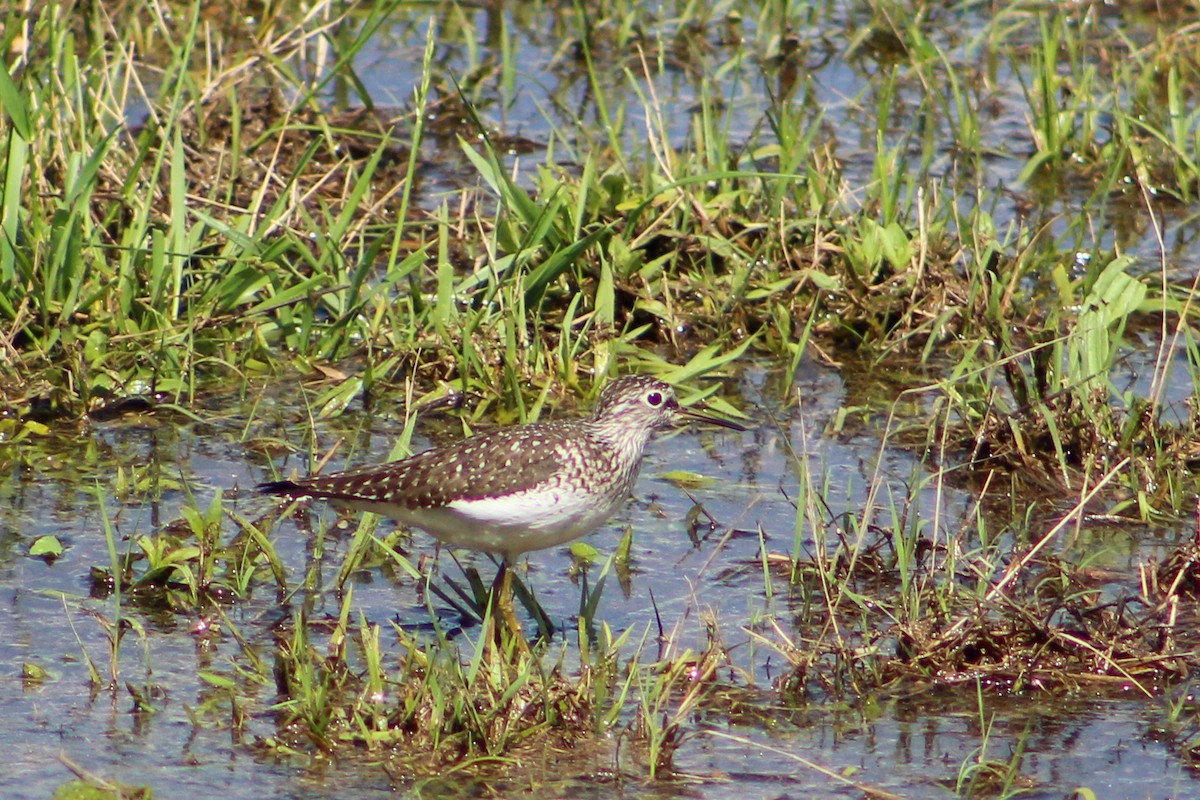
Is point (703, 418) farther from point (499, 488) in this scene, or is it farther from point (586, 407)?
point (499, 488)

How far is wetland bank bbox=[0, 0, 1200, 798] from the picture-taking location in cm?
502

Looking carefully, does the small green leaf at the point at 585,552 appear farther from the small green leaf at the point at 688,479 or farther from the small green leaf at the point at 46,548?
the small green leaf at the point at 46,548

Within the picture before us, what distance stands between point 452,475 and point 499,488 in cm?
18

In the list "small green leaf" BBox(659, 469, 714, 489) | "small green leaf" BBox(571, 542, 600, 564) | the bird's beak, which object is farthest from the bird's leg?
"small green leaf" BBox(659, 469, 714, 489)

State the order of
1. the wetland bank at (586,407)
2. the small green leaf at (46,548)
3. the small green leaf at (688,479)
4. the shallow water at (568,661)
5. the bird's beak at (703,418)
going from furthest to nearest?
the small green leaf at (688,479), the bird's beak at (703,418), the small green leaf at (46,548), the wetland bank at (586,407), the shallow water at (568,661)

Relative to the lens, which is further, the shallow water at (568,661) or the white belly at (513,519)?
the white belly at (513,519)

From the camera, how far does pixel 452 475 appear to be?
588 cm

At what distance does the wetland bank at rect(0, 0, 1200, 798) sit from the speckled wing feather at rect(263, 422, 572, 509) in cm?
32

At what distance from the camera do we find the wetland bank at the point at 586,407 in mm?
5023

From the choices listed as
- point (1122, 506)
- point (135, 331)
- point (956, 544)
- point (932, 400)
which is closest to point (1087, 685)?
point (956, 544)

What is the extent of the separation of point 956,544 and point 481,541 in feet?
5.13

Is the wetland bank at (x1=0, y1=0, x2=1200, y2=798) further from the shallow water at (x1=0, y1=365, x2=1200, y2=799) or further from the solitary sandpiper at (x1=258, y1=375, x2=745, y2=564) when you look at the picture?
the solitary sandpiper at (x1=258, y1=375, x2=745, y2=564)

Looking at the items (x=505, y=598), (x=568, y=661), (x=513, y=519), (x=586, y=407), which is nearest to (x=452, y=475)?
(x=513, y=519)

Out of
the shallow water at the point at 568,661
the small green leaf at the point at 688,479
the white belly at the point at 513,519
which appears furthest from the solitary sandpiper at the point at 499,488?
the small green leaf at the point at 688,479
